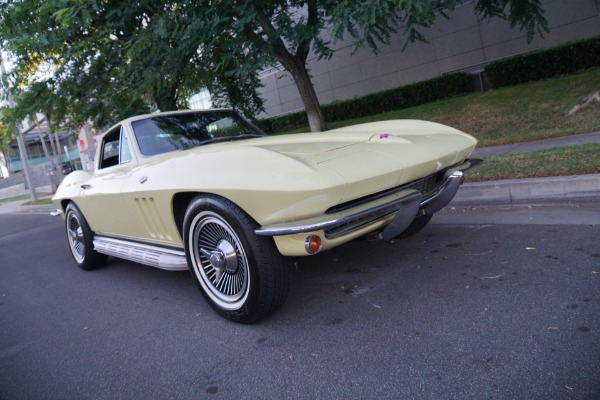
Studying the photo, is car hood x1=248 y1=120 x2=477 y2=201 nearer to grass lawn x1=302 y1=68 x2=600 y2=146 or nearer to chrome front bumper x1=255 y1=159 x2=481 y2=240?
chrome front bumper x1=255 y1=159 x2=481 y2=240

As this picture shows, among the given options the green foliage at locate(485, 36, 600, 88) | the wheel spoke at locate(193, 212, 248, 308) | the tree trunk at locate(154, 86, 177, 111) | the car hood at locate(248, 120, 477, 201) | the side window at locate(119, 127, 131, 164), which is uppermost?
the tree trunk at locate(154, 86, 177, 111)

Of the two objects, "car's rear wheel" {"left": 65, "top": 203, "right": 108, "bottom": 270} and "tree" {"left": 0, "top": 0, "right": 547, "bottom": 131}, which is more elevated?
"tree" {"left": 0, "top": 0, "right": 547, "bottom": 131}

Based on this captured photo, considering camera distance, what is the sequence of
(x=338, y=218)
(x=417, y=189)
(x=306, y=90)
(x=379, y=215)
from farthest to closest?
(x=306, y=90)
(x=417, y=189)
(x=379, y=215)
(x=338, y=218)

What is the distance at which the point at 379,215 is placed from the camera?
2.87 metres

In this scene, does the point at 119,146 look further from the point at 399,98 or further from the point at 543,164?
the point at 399,98

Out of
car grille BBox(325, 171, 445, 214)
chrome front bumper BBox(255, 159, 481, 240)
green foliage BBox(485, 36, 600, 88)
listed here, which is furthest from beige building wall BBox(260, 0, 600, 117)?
chrome front bumper BBox(255, 159, 481, 240)

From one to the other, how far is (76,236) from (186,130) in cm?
226

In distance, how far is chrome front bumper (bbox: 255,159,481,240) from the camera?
8.28 feet

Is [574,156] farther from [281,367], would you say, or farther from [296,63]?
[296,63]

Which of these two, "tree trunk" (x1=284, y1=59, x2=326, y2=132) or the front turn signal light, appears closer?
the front turn signal light

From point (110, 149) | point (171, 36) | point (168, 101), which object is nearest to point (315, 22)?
point (171, 36)

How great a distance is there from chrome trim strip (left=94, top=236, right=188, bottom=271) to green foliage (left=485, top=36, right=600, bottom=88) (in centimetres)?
1283

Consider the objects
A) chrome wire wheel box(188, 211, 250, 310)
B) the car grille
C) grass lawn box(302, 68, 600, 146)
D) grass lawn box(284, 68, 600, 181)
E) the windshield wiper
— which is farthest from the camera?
grass lawn box(302, 68, 600, 146)

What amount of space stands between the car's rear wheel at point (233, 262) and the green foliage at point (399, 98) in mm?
12630
